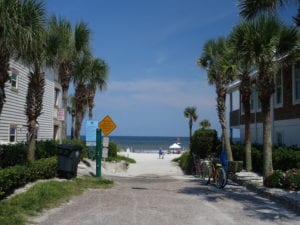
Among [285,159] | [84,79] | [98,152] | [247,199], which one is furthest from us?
[84,79]

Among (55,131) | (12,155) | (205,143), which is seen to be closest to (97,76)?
(55,131)

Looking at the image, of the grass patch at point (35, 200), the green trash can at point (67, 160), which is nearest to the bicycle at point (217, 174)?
the grass patch at point (35, 200)

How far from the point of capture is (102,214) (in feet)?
33.3

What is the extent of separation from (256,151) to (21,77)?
1324cm

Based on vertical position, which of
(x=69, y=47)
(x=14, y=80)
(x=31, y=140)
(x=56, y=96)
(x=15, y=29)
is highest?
(x=69, y=47)

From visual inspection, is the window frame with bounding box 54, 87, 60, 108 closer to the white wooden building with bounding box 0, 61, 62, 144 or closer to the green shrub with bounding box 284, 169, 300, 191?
the white wooden building with bounding box 0, 61, 62, 144

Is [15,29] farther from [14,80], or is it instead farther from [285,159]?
A: [14,80]

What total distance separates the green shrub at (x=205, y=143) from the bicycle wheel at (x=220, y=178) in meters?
14.8

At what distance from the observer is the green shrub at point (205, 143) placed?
31672 millimetres

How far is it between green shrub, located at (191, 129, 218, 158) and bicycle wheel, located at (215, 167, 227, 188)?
583 inches

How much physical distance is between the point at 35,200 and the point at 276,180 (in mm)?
7528

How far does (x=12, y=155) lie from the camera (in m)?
15.9

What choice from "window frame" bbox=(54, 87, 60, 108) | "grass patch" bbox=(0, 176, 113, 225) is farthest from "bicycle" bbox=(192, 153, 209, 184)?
"window frame" bbox=(54, 87, 60, 108)

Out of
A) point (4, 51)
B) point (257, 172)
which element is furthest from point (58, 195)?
point (257, 172)
